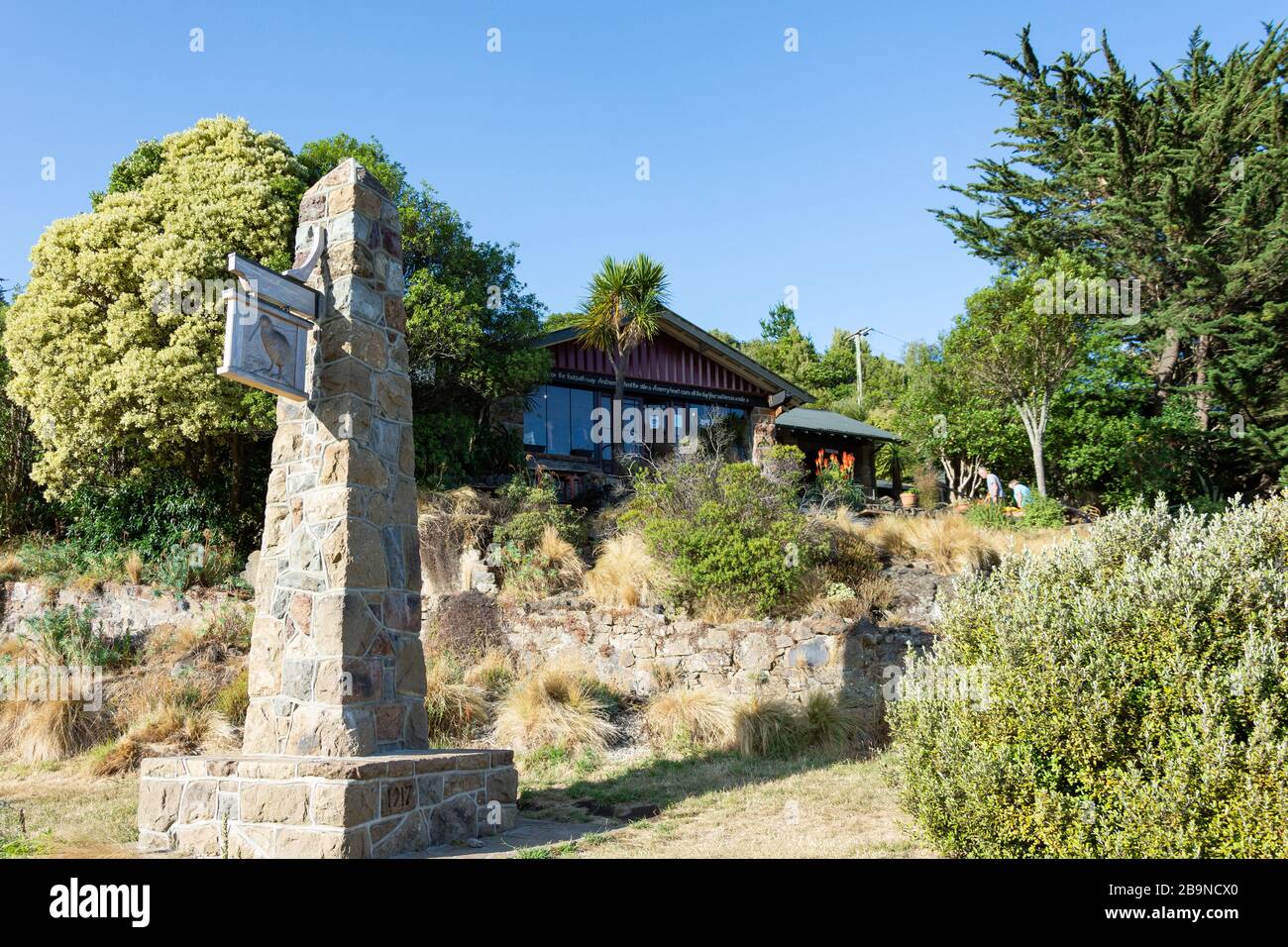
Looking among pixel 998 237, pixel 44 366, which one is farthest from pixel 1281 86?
pixel 44 366

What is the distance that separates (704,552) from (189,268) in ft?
31.4

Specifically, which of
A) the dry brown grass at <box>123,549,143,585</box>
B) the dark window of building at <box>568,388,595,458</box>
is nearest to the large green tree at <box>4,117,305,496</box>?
the dry brown grass at <box>123,549,143,585</box>

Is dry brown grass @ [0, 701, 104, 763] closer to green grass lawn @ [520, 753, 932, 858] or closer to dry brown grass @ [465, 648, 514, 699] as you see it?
dry brown grass @ [465, 648, 514, 699]

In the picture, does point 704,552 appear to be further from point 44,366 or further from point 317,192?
point 44,366

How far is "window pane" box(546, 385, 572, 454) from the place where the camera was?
1989 centimetres

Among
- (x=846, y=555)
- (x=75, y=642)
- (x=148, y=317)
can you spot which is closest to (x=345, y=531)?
(x=75, y=642)

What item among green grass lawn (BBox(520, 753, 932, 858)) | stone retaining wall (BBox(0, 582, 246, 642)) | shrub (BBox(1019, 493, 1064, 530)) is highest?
shrub (BBox(1019, 493, 1064, 530))

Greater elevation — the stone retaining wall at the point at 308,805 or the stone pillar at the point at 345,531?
the stone pillar at the point at 345,531

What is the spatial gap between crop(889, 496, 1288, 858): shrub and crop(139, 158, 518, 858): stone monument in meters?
3.64

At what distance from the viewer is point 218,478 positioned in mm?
15867

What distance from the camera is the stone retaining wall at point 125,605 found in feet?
42.3

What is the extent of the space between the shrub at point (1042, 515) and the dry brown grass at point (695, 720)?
9.18 meters

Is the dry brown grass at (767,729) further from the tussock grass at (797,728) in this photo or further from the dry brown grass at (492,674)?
the dry brown grass at (492,674)

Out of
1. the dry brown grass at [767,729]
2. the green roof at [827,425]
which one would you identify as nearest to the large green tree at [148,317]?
the dry brown grass at [767,729]
